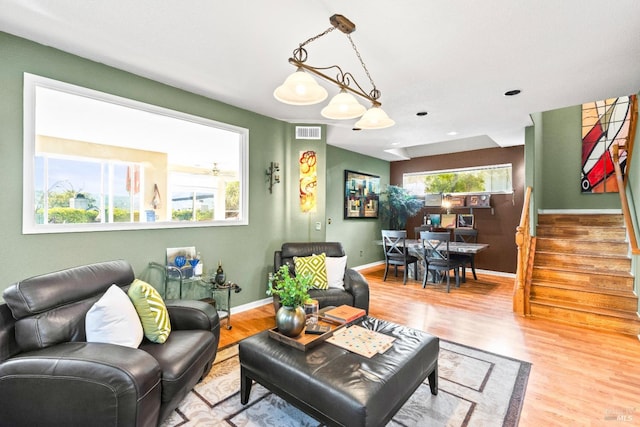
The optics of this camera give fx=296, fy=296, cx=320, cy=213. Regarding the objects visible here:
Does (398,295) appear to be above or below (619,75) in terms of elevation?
below

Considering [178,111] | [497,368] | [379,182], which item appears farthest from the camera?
[379,182]

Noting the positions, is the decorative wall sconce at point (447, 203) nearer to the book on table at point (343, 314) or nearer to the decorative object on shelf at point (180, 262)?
the book on table at point (343, 314)

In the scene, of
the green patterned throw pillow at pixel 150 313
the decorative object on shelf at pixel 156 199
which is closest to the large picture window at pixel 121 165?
the decorative object on shelf at pixel 156 199

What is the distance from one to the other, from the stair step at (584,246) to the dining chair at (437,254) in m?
1.20

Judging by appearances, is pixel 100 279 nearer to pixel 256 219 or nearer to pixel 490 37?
pixel 256 219

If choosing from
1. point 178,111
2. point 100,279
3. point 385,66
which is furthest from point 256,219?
point 385,66

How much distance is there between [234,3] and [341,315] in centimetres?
231

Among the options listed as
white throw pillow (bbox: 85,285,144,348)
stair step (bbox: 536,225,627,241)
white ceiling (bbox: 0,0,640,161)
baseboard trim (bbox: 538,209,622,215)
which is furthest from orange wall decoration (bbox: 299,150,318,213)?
baseboard trim (bbox: 538,209,622,215)

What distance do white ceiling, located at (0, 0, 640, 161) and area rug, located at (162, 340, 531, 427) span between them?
260cm

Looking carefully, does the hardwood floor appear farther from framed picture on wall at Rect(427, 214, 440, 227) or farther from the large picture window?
framed picture on wall at Rect(427, 214, 440, 227)

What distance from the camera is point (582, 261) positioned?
4.00 metres

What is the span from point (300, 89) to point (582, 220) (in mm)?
5410

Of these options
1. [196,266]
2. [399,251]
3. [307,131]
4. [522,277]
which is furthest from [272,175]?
[522,277]

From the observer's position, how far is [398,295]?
4555 mm
